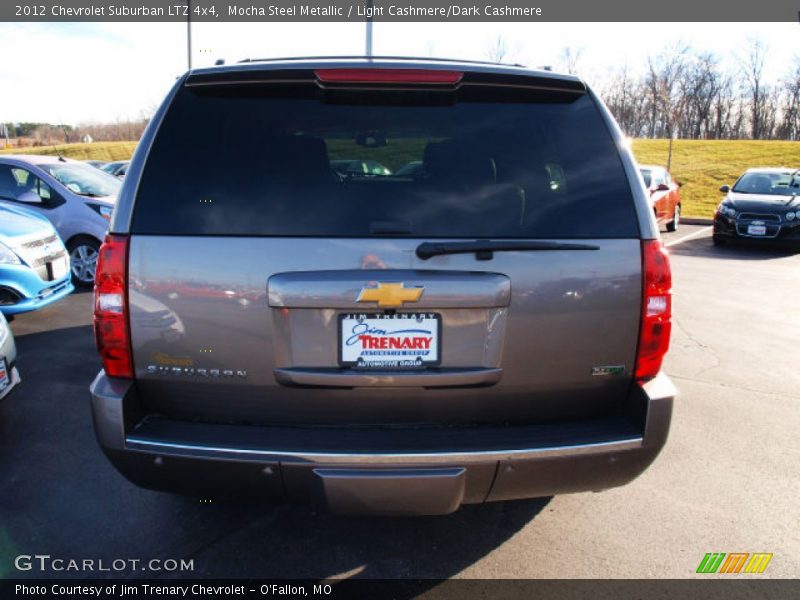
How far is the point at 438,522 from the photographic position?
3021 millimetres

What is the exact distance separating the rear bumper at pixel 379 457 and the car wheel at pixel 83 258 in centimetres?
698

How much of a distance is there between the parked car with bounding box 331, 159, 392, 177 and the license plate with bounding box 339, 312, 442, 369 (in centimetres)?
96

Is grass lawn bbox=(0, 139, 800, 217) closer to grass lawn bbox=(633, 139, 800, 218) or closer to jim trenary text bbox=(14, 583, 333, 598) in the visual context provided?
grass lawn bbox=(633, 139, 800, 218)

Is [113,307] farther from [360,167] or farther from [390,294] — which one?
[360,167]

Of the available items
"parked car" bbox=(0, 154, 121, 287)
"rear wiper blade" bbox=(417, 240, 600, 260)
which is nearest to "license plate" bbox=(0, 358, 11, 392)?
"rear wiper blade" bbox=(417, 240, 600, 260)

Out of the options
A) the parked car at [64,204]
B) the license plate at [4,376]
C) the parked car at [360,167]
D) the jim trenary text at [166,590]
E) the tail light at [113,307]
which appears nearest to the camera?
the tail light at [113,307]

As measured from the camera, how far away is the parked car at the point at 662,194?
1398 cm

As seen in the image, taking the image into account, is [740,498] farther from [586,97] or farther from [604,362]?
[586,97]

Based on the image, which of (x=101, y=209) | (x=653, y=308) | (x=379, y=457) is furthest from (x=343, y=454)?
(x=101, y=209)

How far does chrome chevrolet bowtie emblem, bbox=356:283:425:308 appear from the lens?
7.05 feet

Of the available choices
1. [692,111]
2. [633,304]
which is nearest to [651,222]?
[633,304]

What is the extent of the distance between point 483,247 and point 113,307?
138cm

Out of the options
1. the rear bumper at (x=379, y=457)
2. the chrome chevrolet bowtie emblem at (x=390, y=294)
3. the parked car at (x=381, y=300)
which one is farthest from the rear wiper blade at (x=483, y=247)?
the rear bumper at (x=379, y=457)

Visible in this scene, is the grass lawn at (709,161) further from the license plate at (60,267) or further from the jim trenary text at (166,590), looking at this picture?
the jim trenary text at (166,590)
